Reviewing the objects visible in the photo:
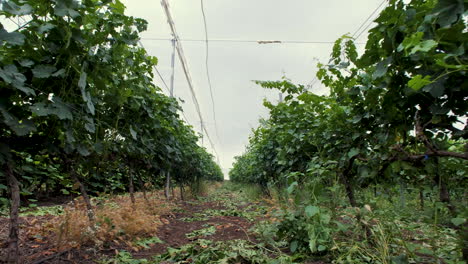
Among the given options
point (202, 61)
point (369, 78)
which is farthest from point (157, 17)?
point (369, 78)

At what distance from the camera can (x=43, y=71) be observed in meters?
1.67

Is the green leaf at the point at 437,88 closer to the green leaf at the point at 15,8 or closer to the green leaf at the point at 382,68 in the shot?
Answer: the green leaf at the point at 382,68

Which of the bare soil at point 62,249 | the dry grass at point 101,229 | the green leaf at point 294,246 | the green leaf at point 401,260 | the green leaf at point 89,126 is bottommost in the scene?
the bare soil at point 62,249

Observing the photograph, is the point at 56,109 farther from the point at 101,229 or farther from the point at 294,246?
the point at 294,246

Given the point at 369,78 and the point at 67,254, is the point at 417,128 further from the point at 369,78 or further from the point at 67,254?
the point at 67,254

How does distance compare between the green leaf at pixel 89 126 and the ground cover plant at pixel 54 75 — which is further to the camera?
the green leaf at pixel 89 126

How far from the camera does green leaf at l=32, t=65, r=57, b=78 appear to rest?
5.35ft

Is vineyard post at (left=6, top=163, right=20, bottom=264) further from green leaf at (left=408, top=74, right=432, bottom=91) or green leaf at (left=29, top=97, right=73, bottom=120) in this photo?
green leaf at (left=408, top=74, right=432, bottom=91)

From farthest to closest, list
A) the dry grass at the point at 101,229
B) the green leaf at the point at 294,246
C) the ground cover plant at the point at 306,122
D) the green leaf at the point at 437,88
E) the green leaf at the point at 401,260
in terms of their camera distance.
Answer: the dry grass at the point at 101,229 → the green leaf at the point at 294,246 → the green leaf at the point at 401,260 → the ground cover plant at the point at 306,122 → the green leaf at the point at 437,88

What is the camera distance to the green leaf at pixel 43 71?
1632 millimetres

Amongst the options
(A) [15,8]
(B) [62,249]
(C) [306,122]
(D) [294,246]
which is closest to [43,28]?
(A) [15,8]

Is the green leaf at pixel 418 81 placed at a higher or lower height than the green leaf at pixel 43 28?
lower

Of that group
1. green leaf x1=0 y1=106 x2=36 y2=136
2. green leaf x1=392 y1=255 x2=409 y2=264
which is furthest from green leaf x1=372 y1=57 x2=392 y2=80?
green leaf x1=0 y1=106 x2=36 y2=136

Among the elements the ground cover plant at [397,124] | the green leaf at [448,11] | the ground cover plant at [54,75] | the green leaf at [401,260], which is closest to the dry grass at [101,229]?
the ground cover plant at [54,75]
